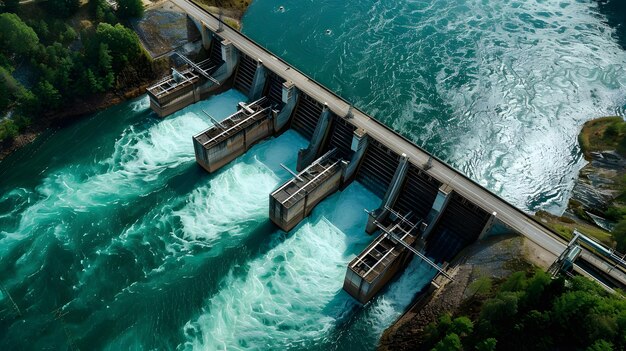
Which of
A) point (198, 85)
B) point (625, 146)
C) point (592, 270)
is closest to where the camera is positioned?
point (592, 270)

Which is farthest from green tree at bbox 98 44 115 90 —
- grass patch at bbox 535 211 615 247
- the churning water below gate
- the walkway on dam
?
grass patch at bbox 535 211 615 247

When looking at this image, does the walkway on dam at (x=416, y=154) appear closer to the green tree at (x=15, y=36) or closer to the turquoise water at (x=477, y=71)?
the turquoise water at (x=477, y=71)

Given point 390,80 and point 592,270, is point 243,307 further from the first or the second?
point 390,80

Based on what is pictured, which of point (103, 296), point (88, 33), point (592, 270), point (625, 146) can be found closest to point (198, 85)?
point (88, 33)

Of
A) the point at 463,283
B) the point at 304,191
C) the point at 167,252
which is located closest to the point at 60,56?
the point at 167,252

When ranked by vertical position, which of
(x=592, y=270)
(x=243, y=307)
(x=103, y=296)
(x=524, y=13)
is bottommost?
(x=103, y=296)

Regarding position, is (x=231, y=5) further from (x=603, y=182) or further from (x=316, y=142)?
(x=603, y=182)
